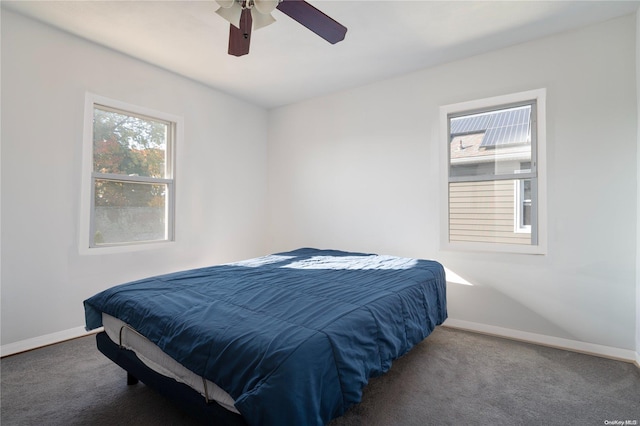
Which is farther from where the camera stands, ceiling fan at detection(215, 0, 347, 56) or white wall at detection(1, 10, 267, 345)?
white wall at detection(1, 10, 267, 345)

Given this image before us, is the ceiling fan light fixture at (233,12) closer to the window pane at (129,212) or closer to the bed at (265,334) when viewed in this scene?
the bed at (265,334)

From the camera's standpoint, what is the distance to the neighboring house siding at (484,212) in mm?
3062

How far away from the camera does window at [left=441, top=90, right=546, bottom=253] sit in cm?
291

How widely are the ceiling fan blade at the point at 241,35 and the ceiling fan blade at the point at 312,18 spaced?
0.72 feet

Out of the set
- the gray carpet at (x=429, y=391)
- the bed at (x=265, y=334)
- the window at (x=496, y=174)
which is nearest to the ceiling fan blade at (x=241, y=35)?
the bed at (x=265, y=334)

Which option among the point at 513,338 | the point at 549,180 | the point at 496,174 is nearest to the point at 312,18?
the point at 496,174

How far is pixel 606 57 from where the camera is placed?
2598mm

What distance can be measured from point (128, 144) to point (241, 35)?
6.20 ft

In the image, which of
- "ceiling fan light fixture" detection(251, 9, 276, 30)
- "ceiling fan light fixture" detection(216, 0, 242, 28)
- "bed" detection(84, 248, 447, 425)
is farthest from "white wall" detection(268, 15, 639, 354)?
"ceiling fan light fixture" detection(216, 0, 242, 28)

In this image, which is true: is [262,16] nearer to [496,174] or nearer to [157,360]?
[157,360]

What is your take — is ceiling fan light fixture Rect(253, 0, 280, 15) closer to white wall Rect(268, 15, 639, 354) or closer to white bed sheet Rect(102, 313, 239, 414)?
white bed sheet Rect(102, 313, 239, 414)

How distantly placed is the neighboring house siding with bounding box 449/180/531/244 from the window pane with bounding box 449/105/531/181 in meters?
0.14

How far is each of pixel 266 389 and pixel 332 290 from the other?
2.95ft

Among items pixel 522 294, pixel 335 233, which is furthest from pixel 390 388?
pixel 335 233
